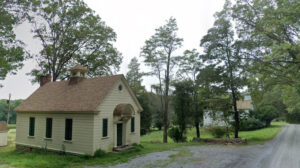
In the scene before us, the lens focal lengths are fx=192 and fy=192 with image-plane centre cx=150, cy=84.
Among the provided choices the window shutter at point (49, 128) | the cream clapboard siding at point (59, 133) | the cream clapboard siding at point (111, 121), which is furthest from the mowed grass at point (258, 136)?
the window shutter at point (49, 128)

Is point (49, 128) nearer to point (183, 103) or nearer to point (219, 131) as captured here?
point (183, 103)

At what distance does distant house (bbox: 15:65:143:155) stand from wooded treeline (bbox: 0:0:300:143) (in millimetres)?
4181

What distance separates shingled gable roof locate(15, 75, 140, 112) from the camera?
14.2 meters

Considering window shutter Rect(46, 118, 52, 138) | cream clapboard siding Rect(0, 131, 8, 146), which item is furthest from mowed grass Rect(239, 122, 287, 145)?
cream clapboard siding Rect(0, 131, 8, 146)

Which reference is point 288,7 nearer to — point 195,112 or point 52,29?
point 195,112

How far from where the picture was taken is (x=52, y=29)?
24.5 m

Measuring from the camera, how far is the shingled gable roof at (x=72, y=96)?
14.2 meters

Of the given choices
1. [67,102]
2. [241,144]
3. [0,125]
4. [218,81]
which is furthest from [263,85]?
[0,125]

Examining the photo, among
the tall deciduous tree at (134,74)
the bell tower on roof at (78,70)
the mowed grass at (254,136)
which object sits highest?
the tall deciduous tree at (134,74)

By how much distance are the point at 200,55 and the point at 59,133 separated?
53.4 ft

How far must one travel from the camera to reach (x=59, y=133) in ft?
48.7

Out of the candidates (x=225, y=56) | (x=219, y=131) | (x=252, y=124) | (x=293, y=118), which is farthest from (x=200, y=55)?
(x=293, y=118)

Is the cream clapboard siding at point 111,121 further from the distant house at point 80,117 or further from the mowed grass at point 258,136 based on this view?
the mowed grass at point 258,136

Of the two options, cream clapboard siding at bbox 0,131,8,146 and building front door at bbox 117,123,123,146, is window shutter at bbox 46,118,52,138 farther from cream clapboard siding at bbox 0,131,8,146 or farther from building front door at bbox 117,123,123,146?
cream clapboard siding at bbox 0,131,8,146
